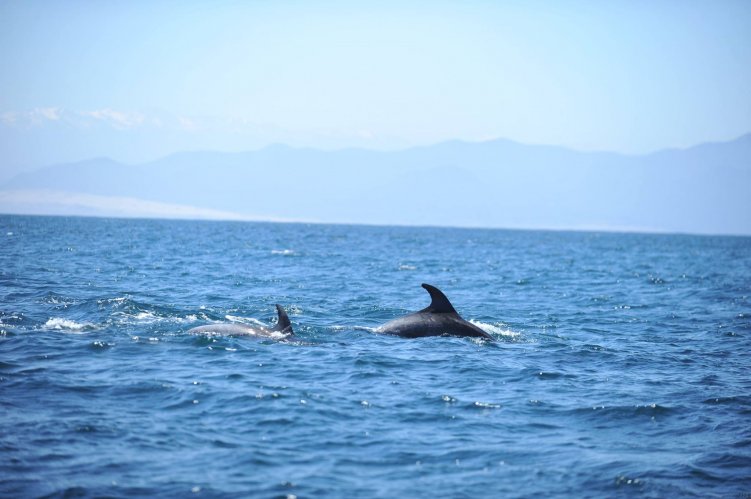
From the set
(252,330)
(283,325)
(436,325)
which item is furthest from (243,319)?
(436,325)

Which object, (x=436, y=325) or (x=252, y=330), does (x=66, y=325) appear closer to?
(x=252, y=330)

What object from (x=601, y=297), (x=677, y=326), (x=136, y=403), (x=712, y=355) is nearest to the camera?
(x=136, y=403)

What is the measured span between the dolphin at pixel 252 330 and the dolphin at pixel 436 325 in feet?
8.90

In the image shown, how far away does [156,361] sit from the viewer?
16.1 m

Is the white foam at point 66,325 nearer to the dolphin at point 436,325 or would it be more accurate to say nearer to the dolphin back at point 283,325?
the dolphin back at point 283,325

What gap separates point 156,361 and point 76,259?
30.3 meters

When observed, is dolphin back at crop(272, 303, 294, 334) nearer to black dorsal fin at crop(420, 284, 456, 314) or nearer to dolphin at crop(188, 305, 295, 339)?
dolphin at crop(188, 305, 295, 339)

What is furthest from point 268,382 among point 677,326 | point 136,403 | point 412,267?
point 412,267

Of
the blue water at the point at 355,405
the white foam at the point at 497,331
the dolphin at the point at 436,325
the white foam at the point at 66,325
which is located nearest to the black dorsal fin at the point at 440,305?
the dolphin at the point at 436,325

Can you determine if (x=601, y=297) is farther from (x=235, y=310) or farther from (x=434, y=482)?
(x=434, y=482)

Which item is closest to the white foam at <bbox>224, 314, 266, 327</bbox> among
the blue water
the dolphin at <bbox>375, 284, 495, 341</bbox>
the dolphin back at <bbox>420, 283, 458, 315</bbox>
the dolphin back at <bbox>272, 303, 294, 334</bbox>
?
the blue water

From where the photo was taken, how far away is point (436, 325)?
20.3 m

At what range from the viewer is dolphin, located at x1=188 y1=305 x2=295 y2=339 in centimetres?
1883

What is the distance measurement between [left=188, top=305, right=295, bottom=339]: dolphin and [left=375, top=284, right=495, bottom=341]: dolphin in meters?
2.71
